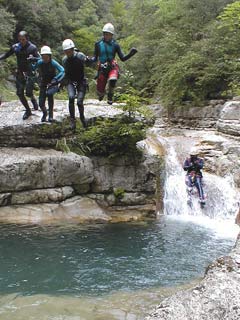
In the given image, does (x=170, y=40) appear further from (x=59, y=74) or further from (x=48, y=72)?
(x=59, y=74)

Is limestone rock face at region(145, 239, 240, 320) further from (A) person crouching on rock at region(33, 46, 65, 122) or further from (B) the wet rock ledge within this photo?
(B) the wet rock ledge

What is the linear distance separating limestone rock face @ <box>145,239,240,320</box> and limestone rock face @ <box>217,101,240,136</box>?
11.9m

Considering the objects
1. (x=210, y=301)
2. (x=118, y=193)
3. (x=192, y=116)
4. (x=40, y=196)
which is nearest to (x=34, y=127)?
(x=40, y=196)

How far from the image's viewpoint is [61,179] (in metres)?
11.0

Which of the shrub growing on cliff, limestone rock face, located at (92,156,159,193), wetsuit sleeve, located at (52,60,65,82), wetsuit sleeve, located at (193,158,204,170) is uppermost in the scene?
wetsuit sleeve, located at (52,60,65,82)

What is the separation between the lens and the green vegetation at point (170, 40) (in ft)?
59.2

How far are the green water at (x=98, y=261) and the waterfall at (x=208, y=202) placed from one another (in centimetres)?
89

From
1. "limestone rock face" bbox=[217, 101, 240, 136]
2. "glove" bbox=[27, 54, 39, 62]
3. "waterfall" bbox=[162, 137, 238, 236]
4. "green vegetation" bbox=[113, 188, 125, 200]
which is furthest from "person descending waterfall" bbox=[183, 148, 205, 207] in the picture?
"glove" bbox=[27, 54, 39, 62]

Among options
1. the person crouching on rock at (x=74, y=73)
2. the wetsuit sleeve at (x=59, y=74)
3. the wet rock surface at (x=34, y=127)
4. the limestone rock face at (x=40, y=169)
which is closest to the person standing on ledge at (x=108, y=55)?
the person crouching on rock at (x=74, y=73)

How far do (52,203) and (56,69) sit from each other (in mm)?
3617

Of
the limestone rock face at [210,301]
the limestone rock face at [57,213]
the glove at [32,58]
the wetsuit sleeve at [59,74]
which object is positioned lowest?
the limestone rock face at [57,213]

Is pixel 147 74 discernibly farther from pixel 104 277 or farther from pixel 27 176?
pixel 104 277

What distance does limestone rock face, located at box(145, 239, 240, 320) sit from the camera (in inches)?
128

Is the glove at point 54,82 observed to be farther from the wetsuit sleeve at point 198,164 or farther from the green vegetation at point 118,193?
the wetsuit sleeve at point 198,164
